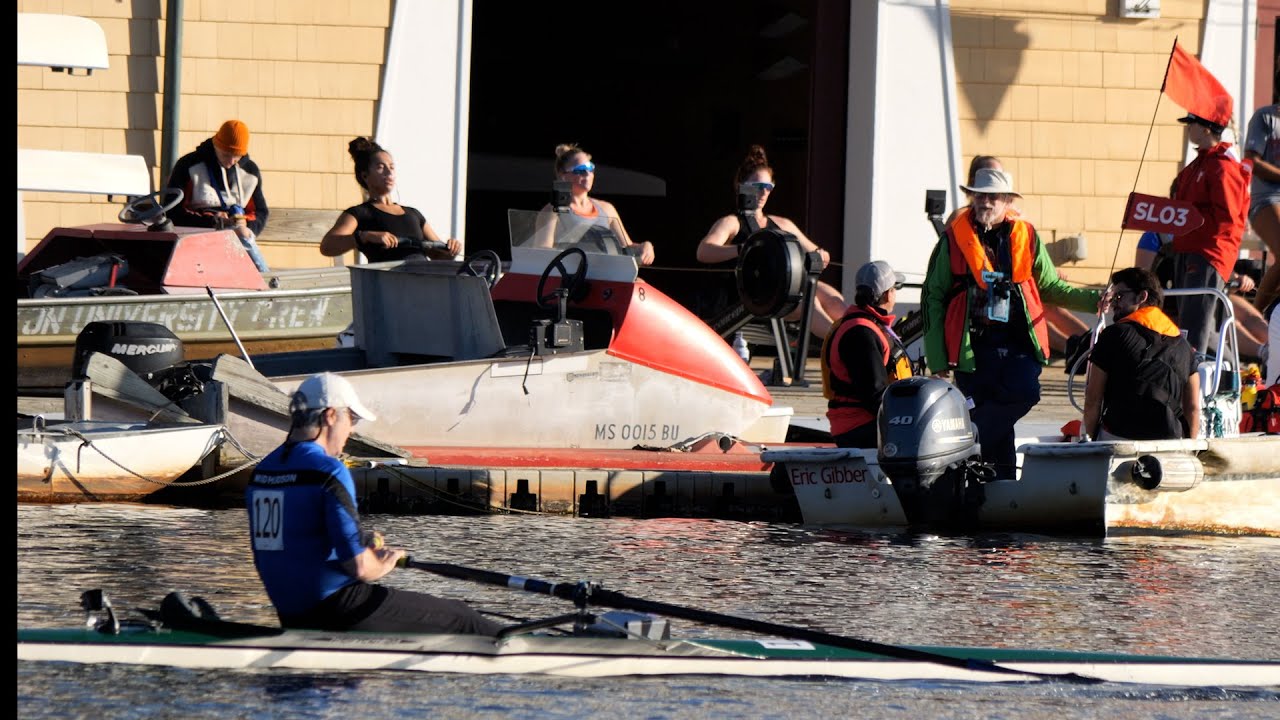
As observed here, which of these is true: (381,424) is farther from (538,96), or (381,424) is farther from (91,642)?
(538,96)

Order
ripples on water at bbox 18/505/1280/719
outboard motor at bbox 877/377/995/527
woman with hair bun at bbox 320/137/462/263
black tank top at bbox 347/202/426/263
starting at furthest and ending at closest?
black tank top at bbox 347/202/426/263, woman with hair bun at bbox 320/137/462/263, outboard motor at bbox 877/377/995/527, ripples on water at bbox 18/505/1280/719

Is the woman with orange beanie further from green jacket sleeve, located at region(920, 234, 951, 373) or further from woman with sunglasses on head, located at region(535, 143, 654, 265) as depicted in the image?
green jacket sleeve, located at region(920, 234, 951, 373)

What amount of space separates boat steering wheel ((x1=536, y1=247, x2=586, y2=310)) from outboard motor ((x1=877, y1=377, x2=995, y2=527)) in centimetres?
231

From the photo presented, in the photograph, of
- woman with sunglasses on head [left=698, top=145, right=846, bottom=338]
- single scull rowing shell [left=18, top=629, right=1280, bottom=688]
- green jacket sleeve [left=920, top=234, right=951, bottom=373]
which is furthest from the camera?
woman with sunglasses on head [left=698, top=145, right=846, bottom=338]

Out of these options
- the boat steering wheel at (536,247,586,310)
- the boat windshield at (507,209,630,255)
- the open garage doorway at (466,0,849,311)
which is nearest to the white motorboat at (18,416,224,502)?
the boat steering wheel at (536,247,586,310)

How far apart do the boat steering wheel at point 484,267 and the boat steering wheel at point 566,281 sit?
9.8 inches

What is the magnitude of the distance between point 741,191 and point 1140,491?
4454 mm

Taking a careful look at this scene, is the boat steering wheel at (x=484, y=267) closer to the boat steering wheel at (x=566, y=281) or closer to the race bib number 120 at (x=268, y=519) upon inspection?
the boat steering wheel at (x=566, y=281)

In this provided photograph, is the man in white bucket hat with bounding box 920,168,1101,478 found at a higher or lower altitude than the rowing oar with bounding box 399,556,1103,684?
higher

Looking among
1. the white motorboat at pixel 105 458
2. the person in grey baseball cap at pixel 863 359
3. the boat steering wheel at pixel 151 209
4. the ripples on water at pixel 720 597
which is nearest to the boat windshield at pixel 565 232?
the person in grey baseball cap at pixel 863 359

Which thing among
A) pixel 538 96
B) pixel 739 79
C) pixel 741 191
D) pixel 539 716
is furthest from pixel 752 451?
pixel 538 96

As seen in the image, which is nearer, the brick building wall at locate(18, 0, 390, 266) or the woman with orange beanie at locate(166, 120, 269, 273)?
the woman with orange beanie at locate(166, 120, 269, 273)

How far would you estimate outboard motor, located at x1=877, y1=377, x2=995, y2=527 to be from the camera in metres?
9.38

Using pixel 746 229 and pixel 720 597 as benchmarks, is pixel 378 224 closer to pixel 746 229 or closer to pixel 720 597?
pixel 746 229
